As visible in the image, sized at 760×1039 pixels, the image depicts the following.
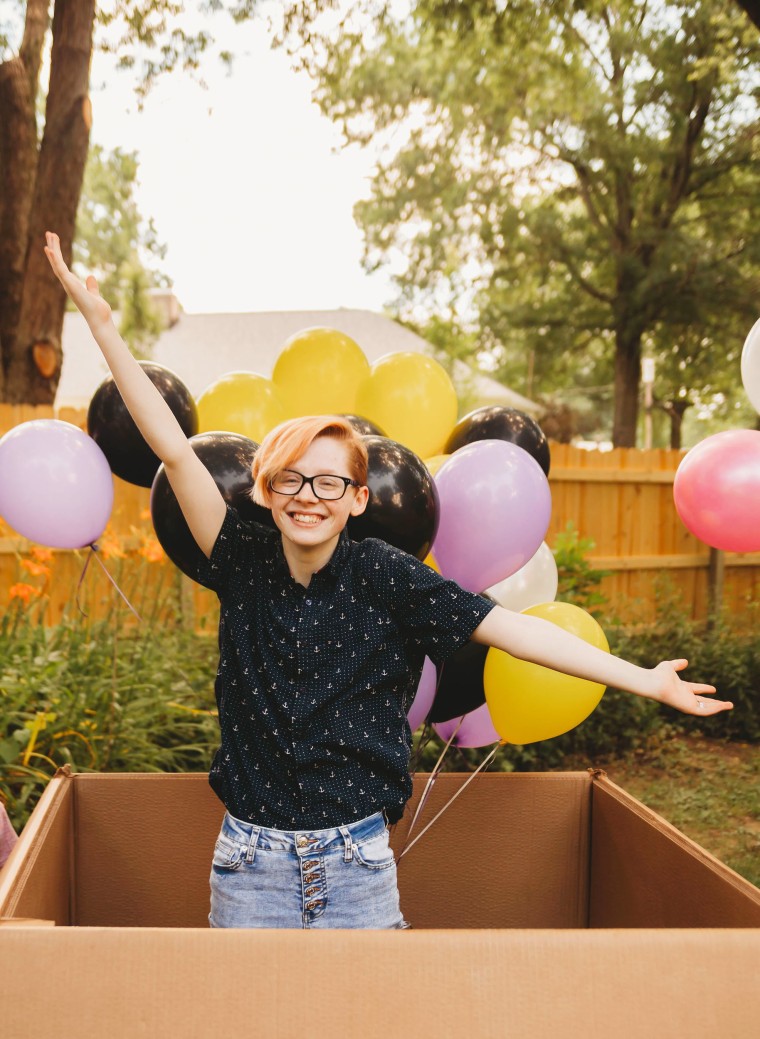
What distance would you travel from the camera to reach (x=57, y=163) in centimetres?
521

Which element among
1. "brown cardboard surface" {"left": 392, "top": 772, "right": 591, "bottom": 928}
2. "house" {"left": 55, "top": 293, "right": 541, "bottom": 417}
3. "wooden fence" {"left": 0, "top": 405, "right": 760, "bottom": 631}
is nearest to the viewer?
"brown cardboard surface" {"left": 392, "top": 772, "right": 591, "bottom": 928}

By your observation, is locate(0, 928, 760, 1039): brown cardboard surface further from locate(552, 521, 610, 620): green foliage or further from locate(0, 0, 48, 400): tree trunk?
locate(0, 0, 48, 400): tree trunk

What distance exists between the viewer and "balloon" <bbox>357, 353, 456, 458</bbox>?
235 centimetres

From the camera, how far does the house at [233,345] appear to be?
71.0 ft

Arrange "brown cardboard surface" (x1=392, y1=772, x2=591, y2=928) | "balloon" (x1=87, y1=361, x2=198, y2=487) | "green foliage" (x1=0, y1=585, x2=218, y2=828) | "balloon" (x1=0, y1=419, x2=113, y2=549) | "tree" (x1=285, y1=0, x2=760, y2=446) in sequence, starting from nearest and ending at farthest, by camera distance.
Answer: "balloon" (x1=0, y1=419, x2=113, y2=549) → "balloon" (x1=87, y1=361, x2=198, y2=487) → "brown cardboard surface" (x1=392, y1=772, x2=591, y2=928) → "green foliage" (x1=0, y1=585, x2=218, y2=828) → "tree" (x1=285, y1=0, x2=760, y2=446)

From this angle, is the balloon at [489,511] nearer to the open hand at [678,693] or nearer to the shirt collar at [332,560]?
the shirt collar at [332,560]

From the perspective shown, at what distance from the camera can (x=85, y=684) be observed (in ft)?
11.8

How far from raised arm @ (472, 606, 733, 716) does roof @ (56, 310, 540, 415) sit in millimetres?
19651

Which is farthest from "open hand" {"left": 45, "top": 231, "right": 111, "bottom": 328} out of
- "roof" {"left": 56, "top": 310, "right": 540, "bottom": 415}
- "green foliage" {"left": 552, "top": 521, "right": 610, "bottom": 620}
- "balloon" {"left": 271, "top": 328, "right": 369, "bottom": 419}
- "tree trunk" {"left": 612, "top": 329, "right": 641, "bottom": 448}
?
"roof" {"left": 56, "top": 310, "right": 540, "bottom": 415}

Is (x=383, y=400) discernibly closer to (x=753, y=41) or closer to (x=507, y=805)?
(x=507, y=805)

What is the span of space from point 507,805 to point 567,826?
16 centimetres

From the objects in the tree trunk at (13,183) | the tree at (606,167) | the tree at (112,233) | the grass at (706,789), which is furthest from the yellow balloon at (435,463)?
the tree at (112,233)

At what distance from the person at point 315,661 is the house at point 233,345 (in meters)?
19.1

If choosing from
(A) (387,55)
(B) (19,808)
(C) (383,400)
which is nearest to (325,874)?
(C) (383,400)
